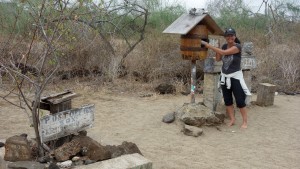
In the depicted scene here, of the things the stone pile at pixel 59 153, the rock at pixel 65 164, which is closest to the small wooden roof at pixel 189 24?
the stone pile at pixel 59 153

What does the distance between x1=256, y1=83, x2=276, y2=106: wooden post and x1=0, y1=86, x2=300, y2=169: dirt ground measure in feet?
0.55

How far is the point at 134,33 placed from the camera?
43.6ft

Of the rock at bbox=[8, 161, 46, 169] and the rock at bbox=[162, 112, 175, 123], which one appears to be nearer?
the rock at bbox=[8, 161, 46, 169]

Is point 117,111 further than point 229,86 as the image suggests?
Yes

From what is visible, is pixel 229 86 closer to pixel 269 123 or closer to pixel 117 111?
pixel 269 123

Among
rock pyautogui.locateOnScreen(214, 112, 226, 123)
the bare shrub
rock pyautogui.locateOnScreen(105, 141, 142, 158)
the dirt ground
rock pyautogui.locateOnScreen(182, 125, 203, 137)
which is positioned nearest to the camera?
rock pyautogui.locateOnScreen(105, 141, 142, 158)

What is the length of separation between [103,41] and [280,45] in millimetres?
5430

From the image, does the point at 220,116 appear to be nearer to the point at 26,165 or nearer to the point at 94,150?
the point at 94,150

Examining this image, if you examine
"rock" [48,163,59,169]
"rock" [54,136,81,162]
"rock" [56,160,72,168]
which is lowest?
"rock" [56,160,72,168]

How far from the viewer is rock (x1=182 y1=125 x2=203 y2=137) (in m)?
5.95

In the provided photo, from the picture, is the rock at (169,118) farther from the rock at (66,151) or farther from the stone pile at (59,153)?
the rock at (66,151)

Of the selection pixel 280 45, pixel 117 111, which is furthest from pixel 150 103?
pixel 280 45

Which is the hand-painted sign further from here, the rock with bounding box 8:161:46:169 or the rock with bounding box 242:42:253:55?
the rock with bounding box 242:42:253:55

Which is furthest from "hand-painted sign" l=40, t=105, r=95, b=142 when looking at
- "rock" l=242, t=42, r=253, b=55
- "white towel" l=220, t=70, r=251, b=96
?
"rock" l=242, t=42, r=253, b=55
